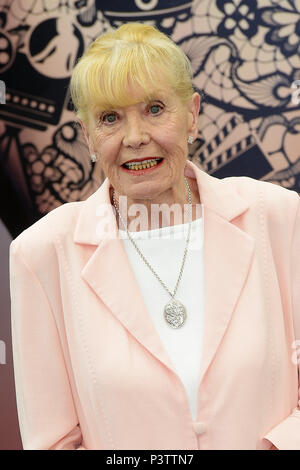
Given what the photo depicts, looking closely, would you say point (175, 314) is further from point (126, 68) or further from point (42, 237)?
point (126, 68)

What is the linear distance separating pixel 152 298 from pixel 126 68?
62cm

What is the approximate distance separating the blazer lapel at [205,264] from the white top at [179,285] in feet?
0.10

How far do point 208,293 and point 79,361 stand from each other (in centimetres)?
39

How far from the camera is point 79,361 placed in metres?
1.60

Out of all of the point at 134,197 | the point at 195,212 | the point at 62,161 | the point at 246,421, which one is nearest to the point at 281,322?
the point at 246,421

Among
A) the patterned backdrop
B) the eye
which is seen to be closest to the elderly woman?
the eye

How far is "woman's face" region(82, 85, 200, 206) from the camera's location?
1.60 meters

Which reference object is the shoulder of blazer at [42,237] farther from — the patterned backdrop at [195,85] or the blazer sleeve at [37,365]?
the patterned backdrop at [195,85]

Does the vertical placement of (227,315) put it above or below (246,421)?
above

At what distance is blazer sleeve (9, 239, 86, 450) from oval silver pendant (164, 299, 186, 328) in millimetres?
310

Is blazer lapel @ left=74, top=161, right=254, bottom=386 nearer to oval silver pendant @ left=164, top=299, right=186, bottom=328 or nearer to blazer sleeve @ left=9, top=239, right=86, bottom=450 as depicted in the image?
oval silver pendant @ left=164, top=299, right=186, bottom=328

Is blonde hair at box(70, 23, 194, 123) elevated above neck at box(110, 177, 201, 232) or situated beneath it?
elevated above

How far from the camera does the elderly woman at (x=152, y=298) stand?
156 centimetres
